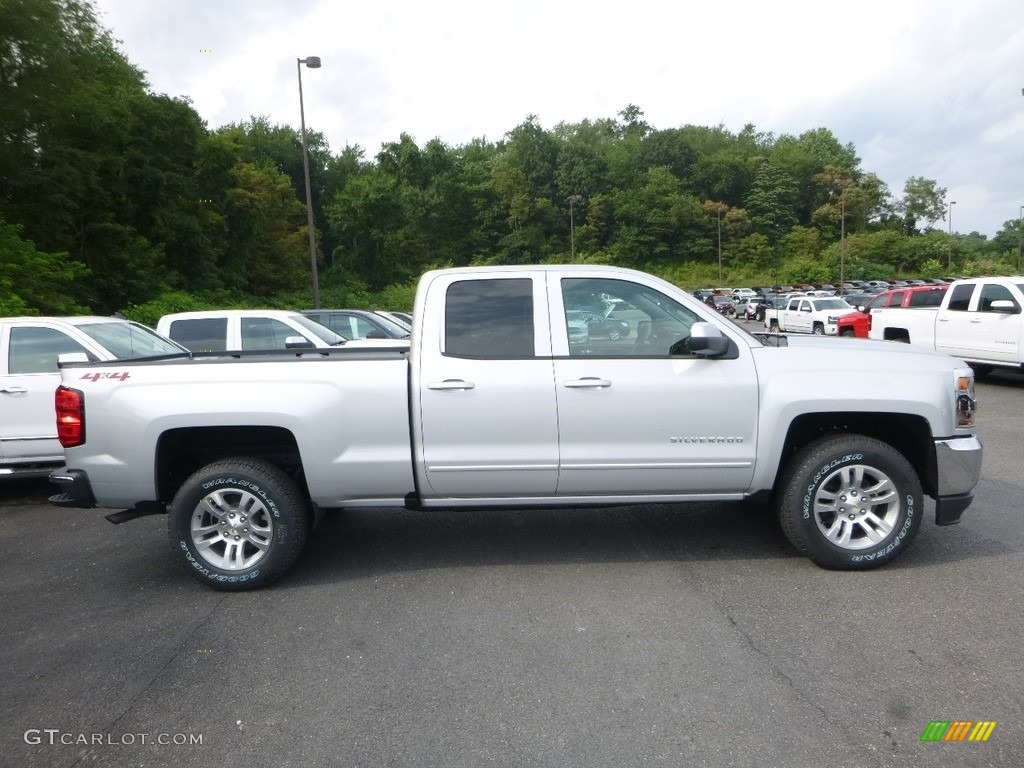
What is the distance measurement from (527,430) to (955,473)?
2.64 m

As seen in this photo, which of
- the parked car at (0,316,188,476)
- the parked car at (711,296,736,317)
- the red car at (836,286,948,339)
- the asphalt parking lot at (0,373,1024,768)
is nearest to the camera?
the asphalt parking lot at (0,373,1024,768)

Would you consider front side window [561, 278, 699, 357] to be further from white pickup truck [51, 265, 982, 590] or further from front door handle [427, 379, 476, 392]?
front door handle [427, 379, 476, 392]

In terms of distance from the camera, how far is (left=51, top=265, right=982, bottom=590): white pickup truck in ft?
16.1

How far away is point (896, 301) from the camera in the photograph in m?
17.7


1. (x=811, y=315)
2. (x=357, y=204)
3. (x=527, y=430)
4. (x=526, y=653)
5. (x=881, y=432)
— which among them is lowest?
(x=526, y=653)

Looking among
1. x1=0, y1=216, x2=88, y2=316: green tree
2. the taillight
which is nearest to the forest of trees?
x1=0, y1=216, x2=88, y2=316: green tree

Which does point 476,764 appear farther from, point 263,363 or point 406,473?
point 263,363

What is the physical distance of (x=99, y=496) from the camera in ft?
16.5

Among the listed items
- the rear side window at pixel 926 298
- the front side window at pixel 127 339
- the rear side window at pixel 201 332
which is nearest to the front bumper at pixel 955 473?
the front side window at pixel 127 339

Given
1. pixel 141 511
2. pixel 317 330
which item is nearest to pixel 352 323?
pixel 317 330

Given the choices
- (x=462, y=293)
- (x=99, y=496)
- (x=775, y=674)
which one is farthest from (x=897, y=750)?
(x=99, y=496)

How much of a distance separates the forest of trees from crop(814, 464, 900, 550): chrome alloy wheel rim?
16.8 meters

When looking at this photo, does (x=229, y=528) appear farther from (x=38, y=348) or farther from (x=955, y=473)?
(x=955, y=473)

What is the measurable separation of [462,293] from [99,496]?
2.60 m
